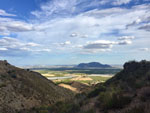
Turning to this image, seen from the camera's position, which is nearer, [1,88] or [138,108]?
[138,108]

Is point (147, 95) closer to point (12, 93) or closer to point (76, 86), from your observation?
point (12, 93)

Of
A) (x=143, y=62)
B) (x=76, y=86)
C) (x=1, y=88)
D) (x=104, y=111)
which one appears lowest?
(x=76, y=86)

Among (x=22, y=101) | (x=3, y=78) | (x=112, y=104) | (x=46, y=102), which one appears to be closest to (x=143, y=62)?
(x=46, y=102)

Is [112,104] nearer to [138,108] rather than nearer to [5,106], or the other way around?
[138,108]

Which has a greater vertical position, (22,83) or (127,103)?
(127,103)

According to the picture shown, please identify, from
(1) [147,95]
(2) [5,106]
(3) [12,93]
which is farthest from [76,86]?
(1) [147,95]

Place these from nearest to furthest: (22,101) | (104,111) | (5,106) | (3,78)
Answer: (104,111)
(5,106)
(22,101)
(3,78)

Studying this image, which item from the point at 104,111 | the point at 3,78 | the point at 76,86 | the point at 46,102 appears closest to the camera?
the point at 104,111

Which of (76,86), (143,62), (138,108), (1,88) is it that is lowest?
(76,86)

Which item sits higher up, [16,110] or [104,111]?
[104,111]
